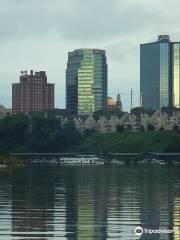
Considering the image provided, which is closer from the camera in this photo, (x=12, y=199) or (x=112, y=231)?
(x=112, y=231)

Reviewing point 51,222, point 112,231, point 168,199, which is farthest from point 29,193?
point 112,231

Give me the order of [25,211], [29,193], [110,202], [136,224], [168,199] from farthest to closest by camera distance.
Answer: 1. [29,193]
2. [168,199]
3. [110,202]
4. [25,211]
5. [136,224]

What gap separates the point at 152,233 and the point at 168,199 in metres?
23.3

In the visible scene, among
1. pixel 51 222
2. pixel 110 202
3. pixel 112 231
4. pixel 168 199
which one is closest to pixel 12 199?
pixel 110 202

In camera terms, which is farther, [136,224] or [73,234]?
[136,224]

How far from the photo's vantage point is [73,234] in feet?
113

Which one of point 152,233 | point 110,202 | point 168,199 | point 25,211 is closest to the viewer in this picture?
point 152,233

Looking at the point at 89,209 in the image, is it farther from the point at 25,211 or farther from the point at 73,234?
the point at 73,234

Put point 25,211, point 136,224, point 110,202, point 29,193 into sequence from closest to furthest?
point 136,224 < point 25,211 < point 110,202 < point 29,193

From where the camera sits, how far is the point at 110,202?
53031mm

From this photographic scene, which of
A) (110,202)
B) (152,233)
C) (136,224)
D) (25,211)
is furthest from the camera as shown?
(110,202)

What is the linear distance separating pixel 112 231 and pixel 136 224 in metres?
2.96

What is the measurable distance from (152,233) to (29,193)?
3021cm

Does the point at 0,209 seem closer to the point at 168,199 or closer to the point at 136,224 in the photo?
the point at 136,224
